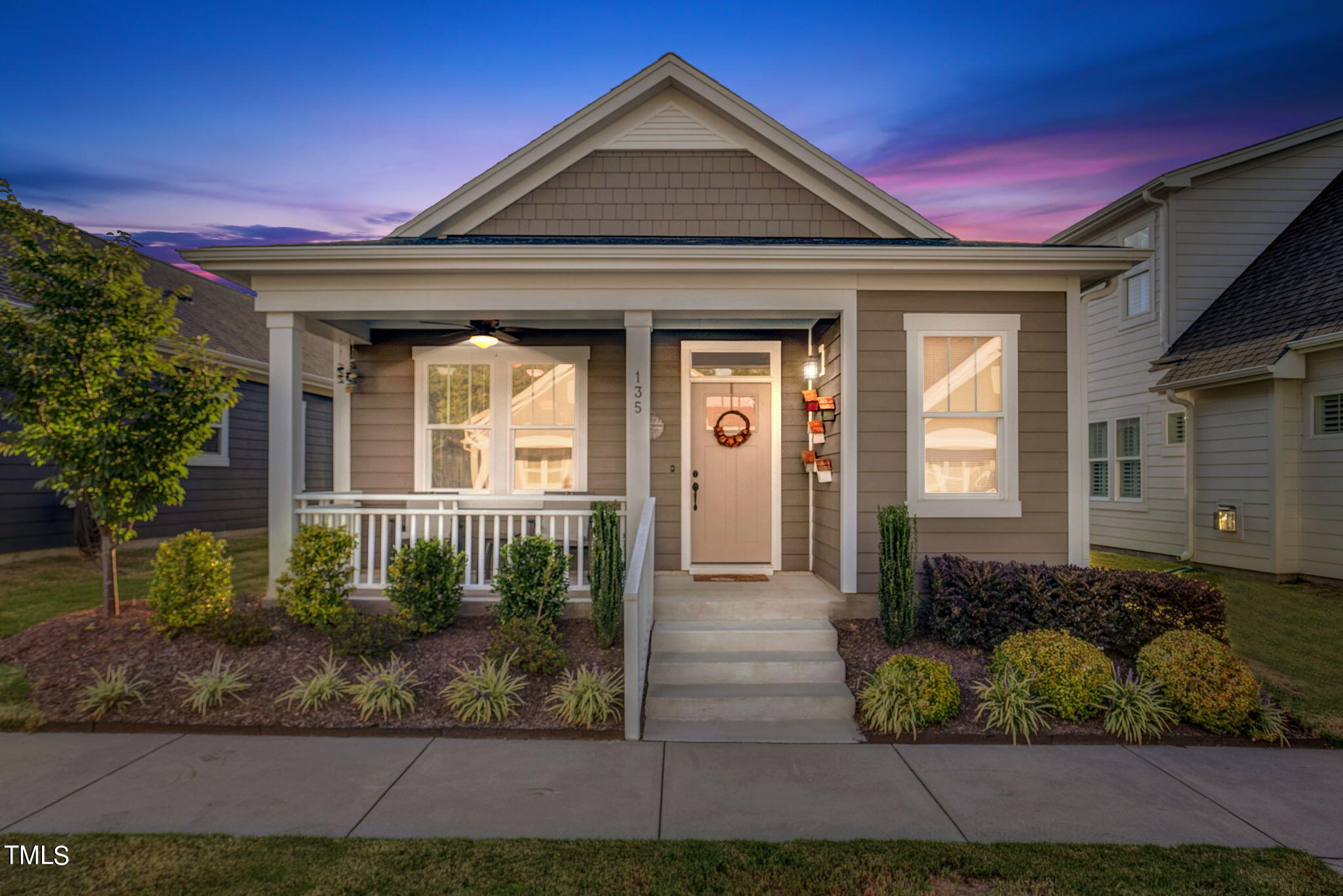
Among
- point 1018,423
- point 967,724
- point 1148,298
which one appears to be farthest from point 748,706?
point 1148,298

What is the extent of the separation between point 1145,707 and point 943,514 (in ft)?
7.00

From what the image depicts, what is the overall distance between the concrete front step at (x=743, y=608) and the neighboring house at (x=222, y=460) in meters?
7.54

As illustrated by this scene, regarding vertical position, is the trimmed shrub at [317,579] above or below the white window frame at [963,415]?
Answer: below

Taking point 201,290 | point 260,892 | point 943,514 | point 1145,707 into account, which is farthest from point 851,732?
point 201,290

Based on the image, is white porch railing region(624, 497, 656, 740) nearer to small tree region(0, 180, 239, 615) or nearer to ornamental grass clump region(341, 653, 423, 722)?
ornamental grass clump region(341, 653, 423, 722)

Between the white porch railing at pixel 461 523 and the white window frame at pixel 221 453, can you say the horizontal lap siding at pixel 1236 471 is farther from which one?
the white window frame at pixel 221 453

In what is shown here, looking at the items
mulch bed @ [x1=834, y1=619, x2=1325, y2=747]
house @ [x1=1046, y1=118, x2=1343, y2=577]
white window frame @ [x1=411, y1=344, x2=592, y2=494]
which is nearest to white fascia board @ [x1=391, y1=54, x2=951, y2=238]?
white window frame @ [x1=411, y1=344, x2=592, y2=494]

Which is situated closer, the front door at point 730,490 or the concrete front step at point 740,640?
the concrete front step at point 740,640

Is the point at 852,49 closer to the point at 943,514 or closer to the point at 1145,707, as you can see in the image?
the point at 943,514

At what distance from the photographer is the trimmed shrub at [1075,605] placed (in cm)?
505

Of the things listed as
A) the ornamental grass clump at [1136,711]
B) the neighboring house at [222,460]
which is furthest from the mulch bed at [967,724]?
the neighboring house at [222,460]

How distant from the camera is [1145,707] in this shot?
169 inches

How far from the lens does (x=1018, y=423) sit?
6078 millimetres

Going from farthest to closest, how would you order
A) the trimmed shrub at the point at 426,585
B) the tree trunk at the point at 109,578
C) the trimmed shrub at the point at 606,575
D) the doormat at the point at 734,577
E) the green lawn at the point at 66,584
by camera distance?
the green lawn at the point at 66,584 < the doormat at the point at 734,577 < the tree trunk at the point at 109,578 < the trimmed shrub at the point at 426,585 < the trimmed shrub at the point at 606,575
